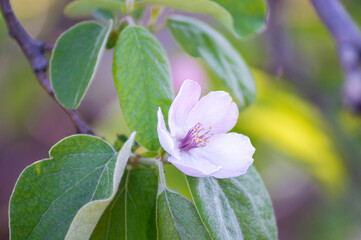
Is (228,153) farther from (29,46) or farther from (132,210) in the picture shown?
(29,46)

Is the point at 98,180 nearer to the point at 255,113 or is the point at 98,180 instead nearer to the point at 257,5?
the point at 257,5

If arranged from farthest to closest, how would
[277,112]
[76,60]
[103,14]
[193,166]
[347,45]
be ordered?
[277,112] < [347,45] < [103,14] < [76,60] < [193,166]

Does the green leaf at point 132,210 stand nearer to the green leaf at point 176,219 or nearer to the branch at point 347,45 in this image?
the green leaf at point 176,219

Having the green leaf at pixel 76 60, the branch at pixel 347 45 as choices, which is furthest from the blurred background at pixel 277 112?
the green leaf at pixel 76 60

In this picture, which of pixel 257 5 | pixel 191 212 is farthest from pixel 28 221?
pixel 257 5

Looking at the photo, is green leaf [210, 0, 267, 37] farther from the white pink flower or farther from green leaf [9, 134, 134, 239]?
green leaf [9, 134, 134, 239]

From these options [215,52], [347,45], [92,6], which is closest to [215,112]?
[215,52]

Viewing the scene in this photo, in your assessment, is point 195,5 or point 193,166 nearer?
point 193,166

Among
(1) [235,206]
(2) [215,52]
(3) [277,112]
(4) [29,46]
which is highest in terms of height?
(4) [29,46]
